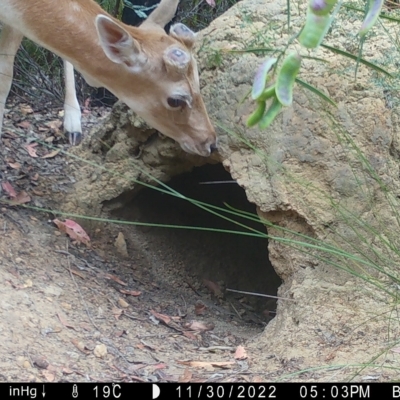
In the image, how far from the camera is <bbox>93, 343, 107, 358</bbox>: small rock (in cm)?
341

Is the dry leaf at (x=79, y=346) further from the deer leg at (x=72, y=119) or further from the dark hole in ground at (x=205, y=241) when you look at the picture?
the deer leg at (x=72, y=119)

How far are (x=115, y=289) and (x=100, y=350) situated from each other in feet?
3.23

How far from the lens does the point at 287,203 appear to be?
13.5 feet

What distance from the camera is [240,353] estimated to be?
3.72 m

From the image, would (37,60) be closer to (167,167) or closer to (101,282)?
(167,167)

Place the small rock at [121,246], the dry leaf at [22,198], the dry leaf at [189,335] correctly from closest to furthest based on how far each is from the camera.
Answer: the dry leaf at [189,335]
the dry leaf at [22,198]
the small rock at [121,246]

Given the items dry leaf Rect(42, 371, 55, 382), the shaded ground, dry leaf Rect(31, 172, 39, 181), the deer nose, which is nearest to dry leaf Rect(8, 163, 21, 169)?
the shaded ground

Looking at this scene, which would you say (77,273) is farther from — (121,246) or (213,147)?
(213,147)

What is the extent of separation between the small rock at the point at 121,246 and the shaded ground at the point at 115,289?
22mm

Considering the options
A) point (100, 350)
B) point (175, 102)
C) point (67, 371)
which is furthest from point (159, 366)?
point (175, 102)
